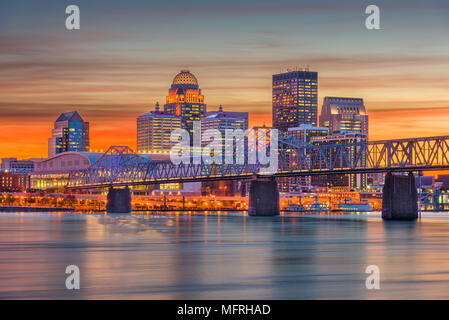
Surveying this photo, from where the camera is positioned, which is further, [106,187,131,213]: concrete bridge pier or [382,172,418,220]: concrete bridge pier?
[106,187,131,213]: concrete bridge pier

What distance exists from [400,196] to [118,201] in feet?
254

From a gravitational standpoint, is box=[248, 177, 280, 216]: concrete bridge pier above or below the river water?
above

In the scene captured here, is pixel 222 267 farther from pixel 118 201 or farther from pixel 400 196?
pixel 118 201

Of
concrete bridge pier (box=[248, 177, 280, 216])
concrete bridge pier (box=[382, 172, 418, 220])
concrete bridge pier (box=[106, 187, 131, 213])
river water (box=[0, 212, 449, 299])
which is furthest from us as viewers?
concrete bridge pier (box=[106, 187, 131, 213])

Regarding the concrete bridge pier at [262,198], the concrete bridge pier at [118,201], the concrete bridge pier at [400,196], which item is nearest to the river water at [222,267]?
the concrete bridge pier at [400,196]

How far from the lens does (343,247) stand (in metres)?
70.8

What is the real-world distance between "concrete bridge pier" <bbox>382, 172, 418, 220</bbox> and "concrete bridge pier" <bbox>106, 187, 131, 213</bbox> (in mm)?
74287

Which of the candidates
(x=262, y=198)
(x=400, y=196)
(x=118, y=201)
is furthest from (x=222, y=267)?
(x=118, y=201)

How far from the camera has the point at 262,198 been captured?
165750 millimetres

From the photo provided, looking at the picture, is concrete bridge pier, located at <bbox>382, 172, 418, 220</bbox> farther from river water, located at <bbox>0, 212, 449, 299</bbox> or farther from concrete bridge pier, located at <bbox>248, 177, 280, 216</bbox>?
river water, located at <bbox>0, 212, 449, 299</bbox>

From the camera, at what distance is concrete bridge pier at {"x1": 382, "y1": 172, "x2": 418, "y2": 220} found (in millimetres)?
139875

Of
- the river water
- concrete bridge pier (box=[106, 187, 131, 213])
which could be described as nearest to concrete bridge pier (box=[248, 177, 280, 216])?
concrete bridge pier (box=[106, 187, 131, 213])

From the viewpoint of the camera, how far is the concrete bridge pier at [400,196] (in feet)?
459
